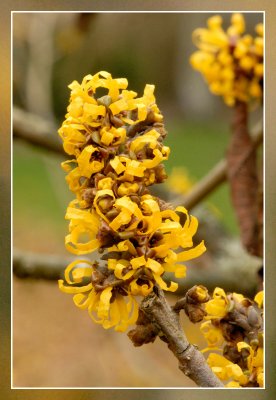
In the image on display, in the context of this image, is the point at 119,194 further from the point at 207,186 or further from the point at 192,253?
the point at 207,186

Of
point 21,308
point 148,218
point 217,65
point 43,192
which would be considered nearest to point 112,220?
point 148,218

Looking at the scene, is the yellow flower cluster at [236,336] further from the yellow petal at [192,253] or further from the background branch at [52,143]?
the background branch at [52,143]

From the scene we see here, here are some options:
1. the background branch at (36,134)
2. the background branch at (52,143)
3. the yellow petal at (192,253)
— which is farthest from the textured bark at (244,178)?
the yellow petal at (192,253)

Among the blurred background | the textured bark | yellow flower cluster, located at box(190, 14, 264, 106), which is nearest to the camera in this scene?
yellow flower cluster, located at box(190, 14, 264, 106)

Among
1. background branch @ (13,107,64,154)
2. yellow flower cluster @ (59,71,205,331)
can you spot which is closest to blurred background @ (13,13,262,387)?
background branch @ (13,107,64,154)

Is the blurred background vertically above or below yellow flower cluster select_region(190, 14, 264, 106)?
below

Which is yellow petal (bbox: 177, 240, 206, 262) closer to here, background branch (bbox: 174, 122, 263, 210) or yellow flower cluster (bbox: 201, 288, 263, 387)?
yellow flower cluster (bbox: 201, 288, 263, 387)

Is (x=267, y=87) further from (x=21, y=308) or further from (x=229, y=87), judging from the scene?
(x=21, y=308)

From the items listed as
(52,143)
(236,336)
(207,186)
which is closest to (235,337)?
(236,336)
